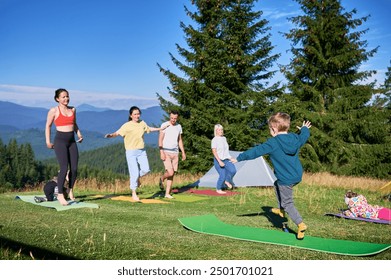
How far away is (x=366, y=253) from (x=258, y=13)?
15407 mm

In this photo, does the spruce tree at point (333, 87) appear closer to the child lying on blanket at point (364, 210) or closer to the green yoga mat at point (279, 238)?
the child lying on blanket at point (364, 210)

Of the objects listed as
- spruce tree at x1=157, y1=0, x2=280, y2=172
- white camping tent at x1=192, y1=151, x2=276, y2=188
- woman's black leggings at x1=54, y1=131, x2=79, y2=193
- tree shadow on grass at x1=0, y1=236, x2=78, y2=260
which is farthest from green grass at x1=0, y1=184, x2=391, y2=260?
spruce tree at x1=157, y1=0, x2=280, y2=172

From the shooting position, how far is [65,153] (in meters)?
5.87

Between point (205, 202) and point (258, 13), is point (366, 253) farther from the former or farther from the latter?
point (258, 13)

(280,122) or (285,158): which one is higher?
(280,122)

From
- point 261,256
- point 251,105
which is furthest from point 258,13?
point 261,256

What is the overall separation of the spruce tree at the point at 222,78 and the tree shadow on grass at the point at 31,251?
1218 cm

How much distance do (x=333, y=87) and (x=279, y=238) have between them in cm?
1613

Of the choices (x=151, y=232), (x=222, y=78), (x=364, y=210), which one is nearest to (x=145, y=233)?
(x=151, y=232)

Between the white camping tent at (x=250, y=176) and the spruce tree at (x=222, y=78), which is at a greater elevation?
the spruce tree at (x=222, y=78)

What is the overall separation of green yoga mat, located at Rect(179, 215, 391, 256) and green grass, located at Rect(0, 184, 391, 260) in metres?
0.09

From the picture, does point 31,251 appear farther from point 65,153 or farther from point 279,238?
point 65,153

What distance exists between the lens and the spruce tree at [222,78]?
15.9m

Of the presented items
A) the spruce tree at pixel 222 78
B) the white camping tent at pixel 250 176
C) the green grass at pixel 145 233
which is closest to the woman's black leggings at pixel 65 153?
the green grass at pixel 145 233
